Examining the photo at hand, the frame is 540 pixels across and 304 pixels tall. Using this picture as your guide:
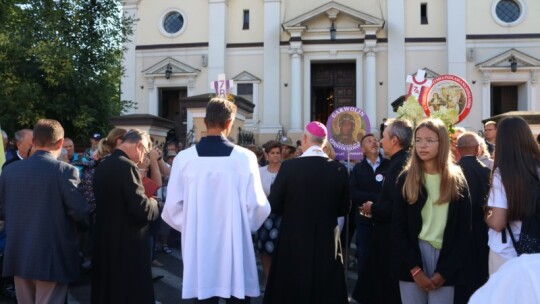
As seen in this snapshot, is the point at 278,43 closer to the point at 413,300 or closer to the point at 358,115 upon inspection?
the point at 358,115

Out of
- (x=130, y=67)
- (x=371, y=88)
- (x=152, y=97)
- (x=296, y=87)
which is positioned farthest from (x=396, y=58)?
(x=130, y=67)

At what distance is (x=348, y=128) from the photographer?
29.7 feet

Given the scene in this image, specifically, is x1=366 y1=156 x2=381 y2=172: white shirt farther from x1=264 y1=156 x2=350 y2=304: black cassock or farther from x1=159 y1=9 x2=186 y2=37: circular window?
x1=159 y1=9 x2=186 y2=37: circular window

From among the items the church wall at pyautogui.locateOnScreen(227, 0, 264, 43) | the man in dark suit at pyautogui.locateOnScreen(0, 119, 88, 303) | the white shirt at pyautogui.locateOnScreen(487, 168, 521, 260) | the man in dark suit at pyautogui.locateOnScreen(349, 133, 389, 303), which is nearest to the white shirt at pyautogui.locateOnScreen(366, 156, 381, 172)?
the man in dark suit at pyautogui.locateOnScreen(349, 133, 389, 303)

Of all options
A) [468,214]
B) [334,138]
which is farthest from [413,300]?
[334,138]

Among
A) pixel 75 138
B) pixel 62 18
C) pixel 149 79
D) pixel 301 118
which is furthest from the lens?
pixel 149 79

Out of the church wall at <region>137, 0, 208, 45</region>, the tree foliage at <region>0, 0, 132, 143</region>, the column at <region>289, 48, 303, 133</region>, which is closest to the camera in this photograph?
the tree foliage at <region>0, 0, 132, 143</region>

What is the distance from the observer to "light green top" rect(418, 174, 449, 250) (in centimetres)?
432

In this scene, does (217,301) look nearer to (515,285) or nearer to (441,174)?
(441,174)

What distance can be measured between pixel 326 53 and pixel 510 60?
7.88 m

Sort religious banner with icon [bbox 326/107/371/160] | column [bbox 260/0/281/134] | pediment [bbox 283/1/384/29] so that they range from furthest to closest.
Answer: column [bbox 260/0/281/134] < pediment [bbox 283/1/384/29] < religious banner with icon [bbox 326/107/371/160]

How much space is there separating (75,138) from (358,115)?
11332 millimetres

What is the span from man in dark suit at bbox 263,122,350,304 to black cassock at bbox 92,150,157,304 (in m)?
1.26

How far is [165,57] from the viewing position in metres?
25.9
